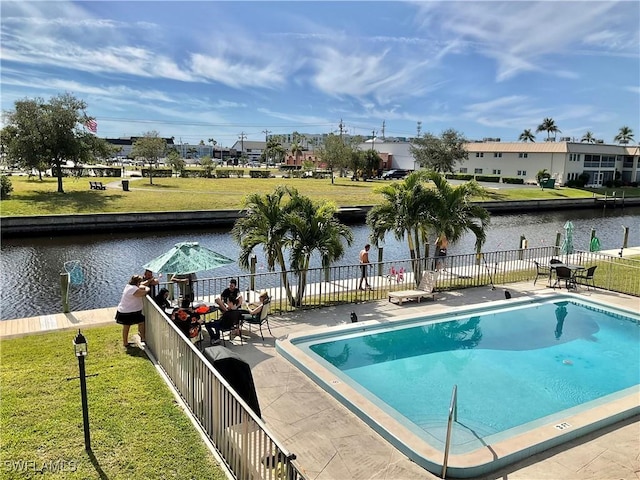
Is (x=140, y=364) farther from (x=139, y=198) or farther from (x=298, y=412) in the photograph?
(x=139, y=198)

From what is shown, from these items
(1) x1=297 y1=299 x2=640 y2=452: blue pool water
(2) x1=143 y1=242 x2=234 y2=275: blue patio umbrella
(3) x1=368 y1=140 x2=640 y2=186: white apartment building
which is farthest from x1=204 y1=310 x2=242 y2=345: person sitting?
(3) x1=368 y1=140 x2=640 y2=186: white apartment building

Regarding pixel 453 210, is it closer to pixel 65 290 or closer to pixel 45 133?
pixel 65 290

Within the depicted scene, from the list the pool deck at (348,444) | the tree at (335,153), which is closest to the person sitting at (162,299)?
the pool deck at (348,444)

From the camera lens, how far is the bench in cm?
1338

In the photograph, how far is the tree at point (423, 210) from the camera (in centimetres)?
1505

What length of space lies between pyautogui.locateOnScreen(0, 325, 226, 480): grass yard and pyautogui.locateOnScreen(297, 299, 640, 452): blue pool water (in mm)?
3207

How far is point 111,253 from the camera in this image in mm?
24938

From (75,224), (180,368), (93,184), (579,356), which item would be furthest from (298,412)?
(93,184)

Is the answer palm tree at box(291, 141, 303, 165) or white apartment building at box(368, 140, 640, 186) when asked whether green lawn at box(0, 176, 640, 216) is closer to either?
white apartment building at box(368, 140, 640, 186)

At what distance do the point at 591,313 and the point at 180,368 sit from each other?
1188cm

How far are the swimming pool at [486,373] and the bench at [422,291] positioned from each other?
3.95 feet

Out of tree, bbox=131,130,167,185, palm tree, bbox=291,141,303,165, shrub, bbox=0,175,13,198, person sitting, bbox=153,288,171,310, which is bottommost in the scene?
person sitting, bbox=153,288,171,310

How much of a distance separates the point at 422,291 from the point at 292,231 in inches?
167

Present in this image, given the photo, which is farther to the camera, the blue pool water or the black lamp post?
the blue pool water
